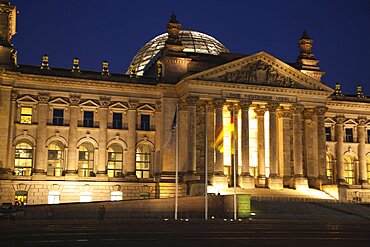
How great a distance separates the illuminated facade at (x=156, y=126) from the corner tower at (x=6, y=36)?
0.15 metres

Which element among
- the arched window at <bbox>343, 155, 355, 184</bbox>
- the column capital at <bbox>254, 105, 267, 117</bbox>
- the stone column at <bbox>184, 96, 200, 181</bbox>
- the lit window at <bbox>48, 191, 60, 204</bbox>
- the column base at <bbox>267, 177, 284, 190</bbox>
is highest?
the column capital at <bbox>254, 105, 267, 117</bbox>

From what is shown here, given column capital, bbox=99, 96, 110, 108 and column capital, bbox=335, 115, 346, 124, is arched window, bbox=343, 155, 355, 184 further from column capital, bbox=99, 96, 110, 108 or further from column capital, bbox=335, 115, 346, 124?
column capital, bbox=99, 96, 110, 108

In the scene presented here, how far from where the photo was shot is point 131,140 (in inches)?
2889

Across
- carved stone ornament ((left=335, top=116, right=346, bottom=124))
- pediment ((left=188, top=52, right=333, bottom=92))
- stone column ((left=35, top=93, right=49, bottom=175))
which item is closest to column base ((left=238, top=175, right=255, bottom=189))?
pediment ((left=188, top=52, right=333, bottom=92))

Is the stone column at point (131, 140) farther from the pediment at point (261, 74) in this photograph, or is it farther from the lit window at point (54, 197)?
the pediment at point (261, 74)

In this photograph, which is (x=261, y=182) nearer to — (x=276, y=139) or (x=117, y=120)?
(x=276, y=139)

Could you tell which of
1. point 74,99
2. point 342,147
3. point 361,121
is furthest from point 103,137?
point 361,121

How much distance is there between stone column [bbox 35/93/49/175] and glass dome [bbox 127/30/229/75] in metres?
23.4

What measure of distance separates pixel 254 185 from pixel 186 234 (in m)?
40.2

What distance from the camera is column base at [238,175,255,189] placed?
69.9m

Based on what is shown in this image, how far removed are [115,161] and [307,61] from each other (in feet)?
107

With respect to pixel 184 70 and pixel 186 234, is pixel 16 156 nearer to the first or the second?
pixel 184 70

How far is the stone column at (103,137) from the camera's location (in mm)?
71562

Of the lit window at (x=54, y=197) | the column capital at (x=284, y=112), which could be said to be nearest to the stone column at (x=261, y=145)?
the column capital at (x=284, y=112)
